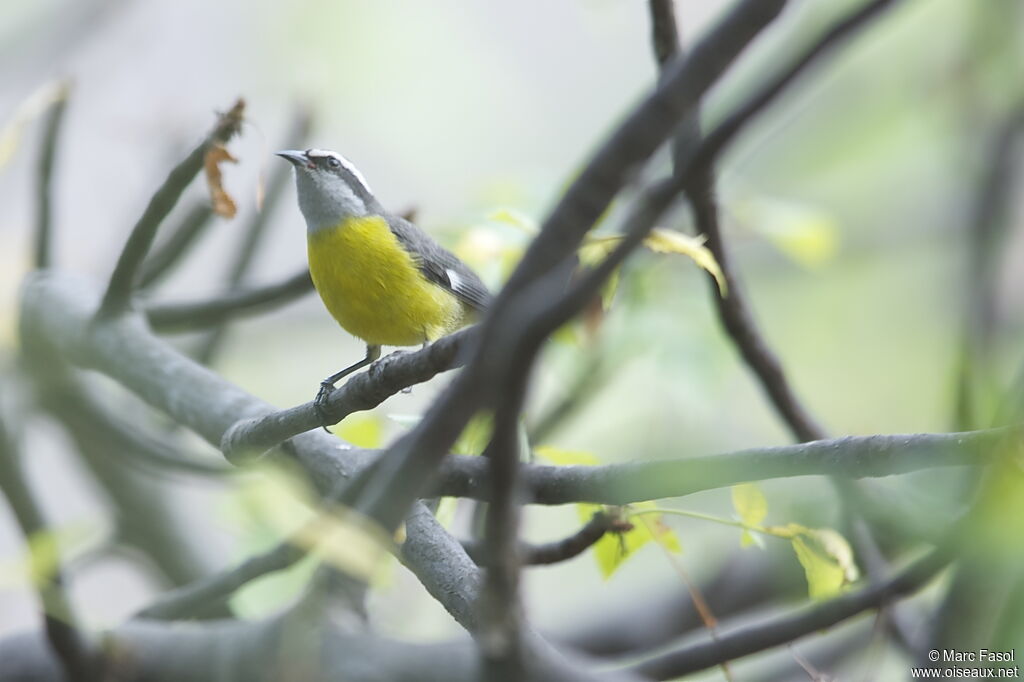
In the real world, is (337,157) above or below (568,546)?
above

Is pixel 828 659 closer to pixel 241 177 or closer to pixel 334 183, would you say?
pixel 334 183

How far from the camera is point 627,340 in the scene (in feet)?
12.2

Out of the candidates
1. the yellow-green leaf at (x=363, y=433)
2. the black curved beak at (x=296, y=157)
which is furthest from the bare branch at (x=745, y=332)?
the black curved beak at (x=296, y=157)

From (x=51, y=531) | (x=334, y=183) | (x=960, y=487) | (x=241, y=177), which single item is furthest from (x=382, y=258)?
(x=241, y=177)

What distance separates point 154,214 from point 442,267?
1.17 m

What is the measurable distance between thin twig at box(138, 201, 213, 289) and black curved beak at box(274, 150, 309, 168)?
0.33 m

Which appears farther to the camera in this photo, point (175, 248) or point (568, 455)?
point (175, 248)

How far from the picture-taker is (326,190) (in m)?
3.74

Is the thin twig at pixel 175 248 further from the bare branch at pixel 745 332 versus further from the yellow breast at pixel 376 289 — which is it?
the bare branch at pixel 745 332

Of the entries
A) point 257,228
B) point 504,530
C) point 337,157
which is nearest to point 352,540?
point 504,530

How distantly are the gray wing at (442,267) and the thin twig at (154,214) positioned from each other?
3.09ft

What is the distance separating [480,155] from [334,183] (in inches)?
139

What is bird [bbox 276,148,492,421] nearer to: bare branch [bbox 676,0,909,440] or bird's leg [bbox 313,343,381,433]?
bird's leg [bbox 313,343,381,433]

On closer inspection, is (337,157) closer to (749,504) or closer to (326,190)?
(326,190)
